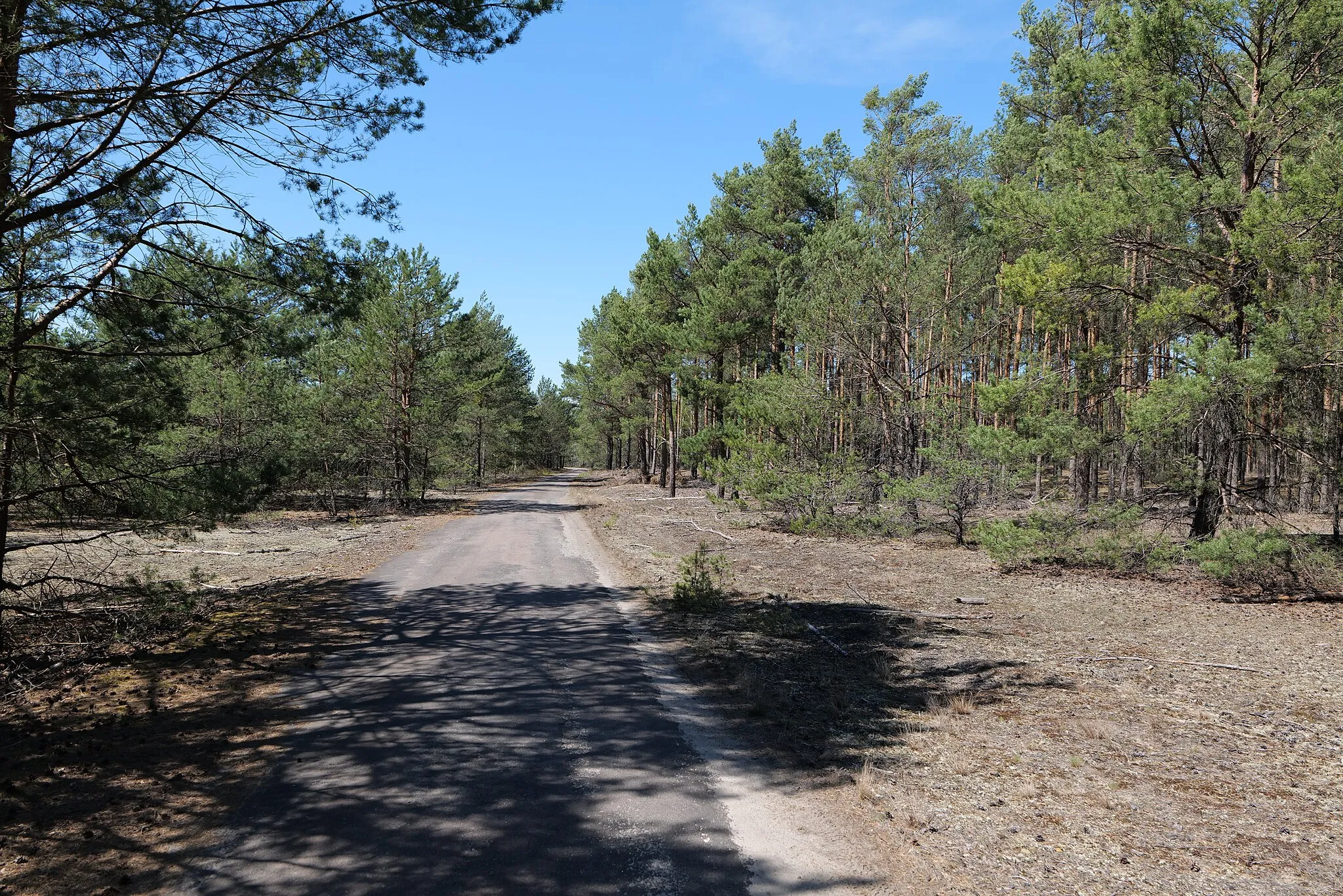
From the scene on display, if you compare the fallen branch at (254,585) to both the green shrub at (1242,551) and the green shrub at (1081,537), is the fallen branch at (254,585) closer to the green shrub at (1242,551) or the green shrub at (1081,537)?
the green shrub at (1081,537)

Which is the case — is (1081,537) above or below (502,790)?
above

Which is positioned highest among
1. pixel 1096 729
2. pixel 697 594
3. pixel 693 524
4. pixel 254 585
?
pixel 693 524

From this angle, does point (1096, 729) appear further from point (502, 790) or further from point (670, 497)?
point (670, 497)

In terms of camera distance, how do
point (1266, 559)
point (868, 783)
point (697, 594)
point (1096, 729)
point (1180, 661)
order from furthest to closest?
1. point (697, 594)
2. point (1266, 559)
3. point (1180, 661)
4. point (1096, 729)
5. point (868, 783)

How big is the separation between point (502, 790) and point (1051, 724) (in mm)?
4413

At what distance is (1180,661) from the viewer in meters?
7.43

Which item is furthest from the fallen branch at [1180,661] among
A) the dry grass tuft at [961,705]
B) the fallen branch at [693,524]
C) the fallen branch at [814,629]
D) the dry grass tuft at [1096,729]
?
the fallen branch at [693,524]

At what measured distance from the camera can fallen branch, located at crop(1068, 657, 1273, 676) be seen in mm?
7133

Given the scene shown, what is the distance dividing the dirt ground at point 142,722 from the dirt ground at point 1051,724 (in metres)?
3.81

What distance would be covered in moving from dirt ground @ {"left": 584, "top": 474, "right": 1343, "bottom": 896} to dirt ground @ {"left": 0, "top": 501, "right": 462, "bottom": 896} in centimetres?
381

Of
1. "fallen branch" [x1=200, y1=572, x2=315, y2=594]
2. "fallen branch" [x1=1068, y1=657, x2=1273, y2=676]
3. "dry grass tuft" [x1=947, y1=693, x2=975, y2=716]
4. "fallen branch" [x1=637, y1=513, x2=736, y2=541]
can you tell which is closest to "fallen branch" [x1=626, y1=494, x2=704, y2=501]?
"fallen branch" [x1=637, y1=513, x2=736, y2=541]

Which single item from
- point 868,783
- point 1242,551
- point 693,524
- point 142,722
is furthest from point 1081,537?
point 142,722

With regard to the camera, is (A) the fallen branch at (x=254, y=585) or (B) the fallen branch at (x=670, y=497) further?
(B) the fallen branch at (x=670, y=497)

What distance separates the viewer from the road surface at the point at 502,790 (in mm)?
3457
